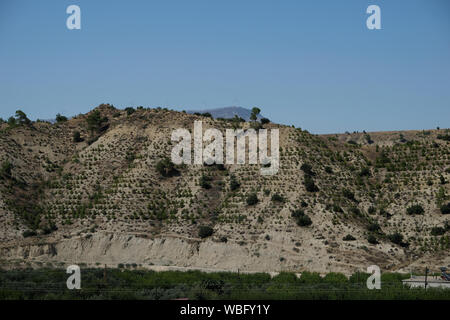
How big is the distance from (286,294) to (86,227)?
39.6 m

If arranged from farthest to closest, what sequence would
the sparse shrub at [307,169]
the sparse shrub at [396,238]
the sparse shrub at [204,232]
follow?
the sparse shrub at [307,169]
the sparse shrub at [204,232]
the sparse shrub at [396,238]

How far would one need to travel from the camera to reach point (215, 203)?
95000 millimetres

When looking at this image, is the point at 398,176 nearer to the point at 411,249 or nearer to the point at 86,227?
the point at 411,249

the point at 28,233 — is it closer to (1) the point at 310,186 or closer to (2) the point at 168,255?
(2) the point at 168,255

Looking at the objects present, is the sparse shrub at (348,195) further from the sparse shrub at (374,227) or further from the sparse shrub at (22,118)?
the sparse shrub at (22,118)

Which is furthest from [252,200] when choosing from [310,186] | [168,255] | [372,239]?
[372,239]

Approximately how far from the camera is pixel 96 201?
9562 cm

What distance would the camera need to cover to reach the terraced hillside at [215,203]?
84000 millimetres

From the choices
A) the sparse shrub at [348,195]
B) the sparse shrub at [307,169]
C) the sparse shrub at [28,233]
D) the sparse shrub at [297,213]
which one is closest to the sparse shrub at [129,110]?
the sparse shrub at [28,233]

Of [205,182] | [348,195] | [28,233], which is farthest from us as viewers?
[205,182]

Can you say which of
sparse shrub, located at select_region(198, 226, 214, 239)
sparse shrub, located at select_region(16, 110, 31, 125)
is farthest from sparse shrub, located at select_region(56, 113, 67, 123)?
sparse shrub, located at select_region(198, 226, 214, 239)

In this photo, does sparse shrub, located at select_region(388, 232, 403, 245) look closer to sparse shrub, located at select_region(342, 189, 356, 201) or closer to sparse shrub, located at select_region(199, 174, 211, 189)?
sparse shrub, located at select_region(342, 189, 356, 201)

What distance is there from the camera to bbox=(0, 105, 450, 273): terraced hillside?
276ft

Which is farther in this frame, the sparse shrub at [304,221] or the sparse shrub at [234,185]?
the sparse shrub at [234,185]
